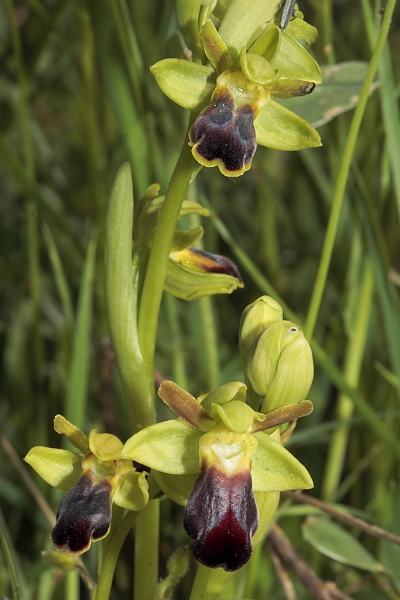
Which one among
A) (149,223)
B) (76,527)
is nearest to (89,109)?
(149,223)

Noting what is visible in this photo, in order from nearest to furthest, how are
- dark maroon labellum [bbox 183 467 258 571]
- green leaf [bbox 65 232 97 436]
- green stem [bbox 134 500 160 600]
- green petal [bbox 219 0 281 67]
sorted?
1. dark maroon labellum [bbox 183 467 258 571]
2. green petal [bbox 219 0 281 67]
3. green stem [bbox 134 500 160 600]
4. green leaf [bbox 65 232 97 436]

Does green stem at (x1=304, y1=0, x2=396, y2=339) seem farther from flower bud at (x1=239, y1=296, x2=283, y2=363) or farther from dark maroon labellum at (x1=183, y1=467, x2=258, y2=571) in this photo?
dark maroon labellum at (x1=183, y1=467, x2=258, y2=571)

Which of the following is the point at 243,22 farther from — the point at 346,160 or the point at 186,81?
the point at 346,160

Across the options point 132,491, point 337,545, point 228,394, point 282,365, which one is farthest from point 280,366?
point 337,545

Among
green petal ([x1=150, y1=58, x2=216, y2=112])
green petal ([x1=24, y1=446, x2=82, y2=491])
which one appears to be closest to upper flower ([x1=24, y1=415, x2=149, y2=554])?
green petal ([x1=24, y1=446, x2=82, y2=491])

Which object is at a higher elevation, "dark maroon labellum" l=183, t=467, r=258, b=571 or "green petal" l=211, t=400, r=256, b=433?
"green petal" l=211, t=400, r=256, b=433

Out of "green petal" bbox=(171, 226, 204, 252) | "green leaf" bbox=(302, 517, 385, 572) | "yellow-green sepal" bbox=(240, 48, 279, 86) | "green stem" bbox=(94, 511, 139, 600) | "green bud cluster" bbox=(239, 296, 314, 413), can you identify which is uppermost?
"yellow-green sepal" bbox=(240, 48, 279, 86)
